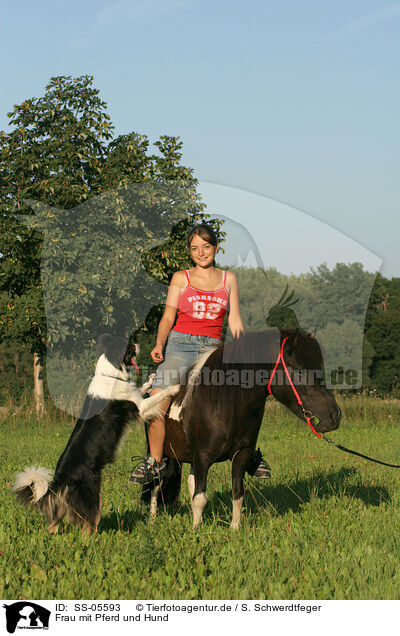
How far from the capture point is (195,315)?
5.00m

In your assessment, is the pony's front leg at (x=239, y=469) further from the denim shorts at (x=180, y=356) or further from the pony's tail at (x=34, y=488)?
the pony's tail at (x=34, y=488)

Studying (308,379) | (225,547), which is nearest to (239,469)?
(225,547)

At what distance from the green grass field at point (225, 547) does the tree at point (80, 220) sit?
527 centimetres

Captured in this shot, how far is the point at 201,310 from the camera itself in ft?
16.3

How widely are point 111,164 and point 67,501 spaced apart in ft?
36.2

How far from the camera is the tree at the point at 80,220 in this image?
11969mm

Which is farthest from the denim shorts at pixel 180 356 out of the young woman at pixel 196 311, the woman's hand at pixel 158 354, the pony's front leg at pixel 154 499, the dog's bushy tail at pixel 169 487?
the pony's front leg at pixel 154 499

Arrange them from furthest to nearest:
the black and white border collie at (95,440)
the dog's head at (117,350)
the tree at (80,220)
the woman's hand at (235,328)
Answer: the tree at (80,220) < the dog's head at (117,350) < the woman's hand at (235,328) < the black and white border collie at (95,440)

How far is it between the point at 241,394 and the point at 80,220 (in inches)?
340

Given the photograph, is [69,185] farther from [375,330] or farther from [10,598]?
[375,330]

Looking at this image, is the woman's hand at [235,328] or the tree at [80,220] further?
the tree at [80,220]

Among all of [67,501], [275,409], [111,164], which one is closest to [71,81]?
[111,164]
